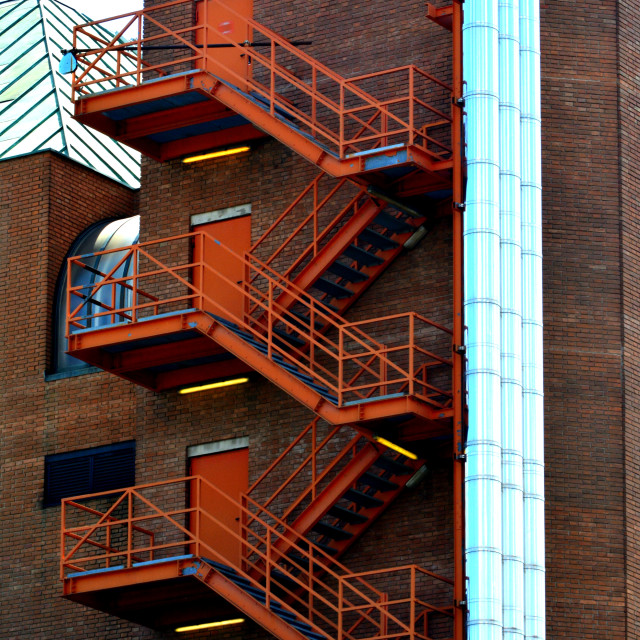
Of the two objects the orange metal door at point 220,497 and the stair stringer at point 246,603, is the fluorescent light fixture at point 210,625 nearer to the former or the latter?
the orange metal door at point 220,497

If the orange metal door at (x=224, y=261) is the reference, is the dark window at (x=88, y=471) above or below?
below

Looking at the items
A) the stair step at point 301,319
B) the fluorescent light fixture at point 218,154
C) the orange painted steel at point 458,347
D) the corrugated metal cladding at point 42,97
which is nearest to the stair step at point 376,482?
the orange painted steel at point 458,347

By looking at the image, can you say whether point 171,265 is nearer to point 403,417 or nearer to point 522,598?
point 403,417

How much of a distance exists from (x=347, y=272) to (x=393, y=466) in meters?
3.34

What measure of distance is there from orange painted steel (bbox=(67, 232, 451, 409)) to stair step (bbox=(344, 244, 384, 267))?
3.13 feet

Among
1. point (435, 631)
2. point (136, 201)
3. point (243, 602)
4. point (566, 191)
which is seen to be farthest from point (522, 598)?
point (136, 201)

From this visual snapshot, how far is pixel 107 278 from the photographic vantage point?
1347 inches

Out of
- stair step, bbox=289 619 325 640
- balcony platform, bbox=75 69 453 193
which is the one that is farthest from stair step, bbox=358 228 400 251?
stair step, bbox=289 619 325 640

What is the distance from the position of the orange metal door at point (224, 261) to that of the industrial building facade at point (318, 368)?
0.16 feet

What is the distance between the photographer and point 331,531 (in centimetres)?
3322

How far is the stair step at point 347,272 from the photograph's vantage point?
33938 millimetres

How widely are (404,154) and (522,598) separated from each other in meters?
7.09

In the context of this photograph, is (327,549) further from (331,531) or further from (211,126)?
(211,126)

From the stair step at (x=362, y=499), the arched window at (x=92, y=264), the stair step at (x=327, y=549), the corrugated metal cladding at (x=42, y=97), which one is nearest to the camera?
the stair step at (x=362, y=499)
